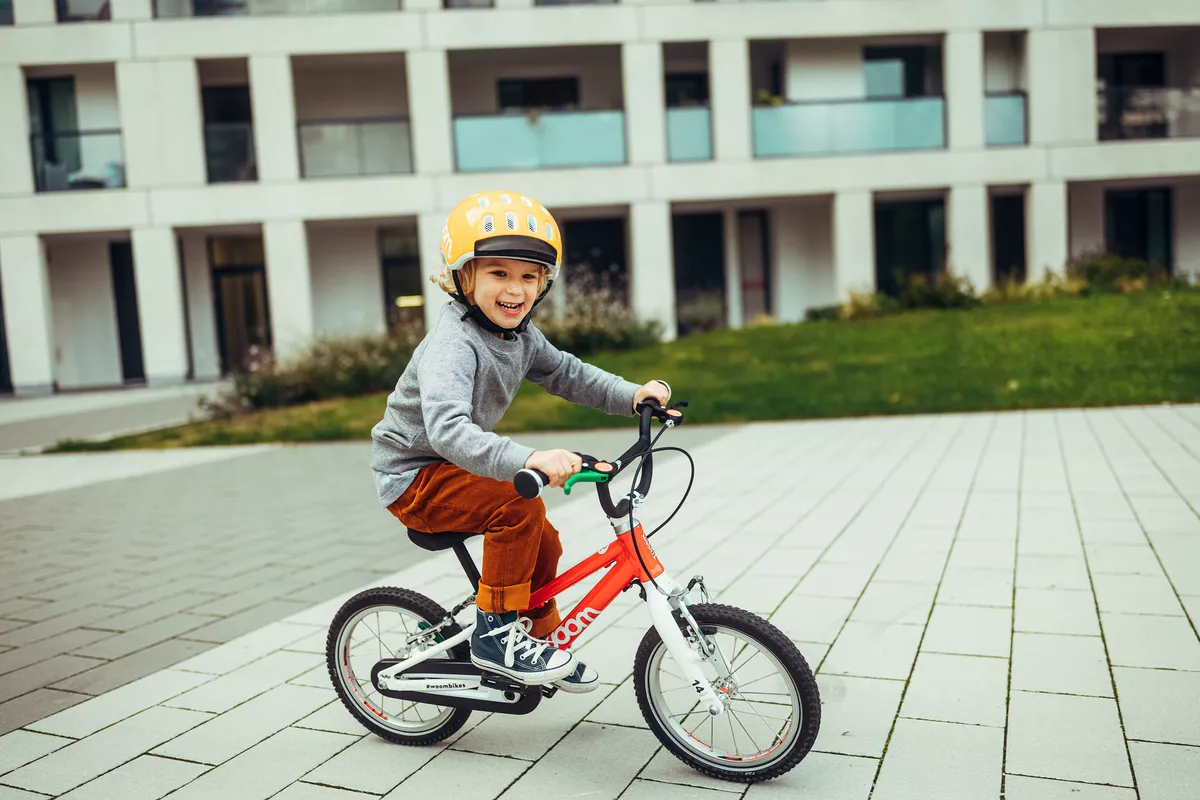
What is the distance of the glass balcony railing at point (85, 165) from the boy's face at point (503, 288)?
20379 millimetres

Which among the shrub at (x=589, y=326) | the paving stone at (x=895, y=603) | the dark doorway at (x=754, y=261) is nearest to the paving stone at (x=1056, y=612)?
the paving stone at (x=895, y=603)

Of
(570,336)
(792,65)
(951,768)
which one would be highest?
(792,65)

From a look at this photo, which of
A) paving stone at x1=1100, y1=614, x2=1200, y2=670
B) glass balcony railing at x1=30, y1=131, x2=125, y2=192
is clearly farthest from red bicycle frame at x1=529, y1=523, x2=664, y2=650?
glass balcony railing at x1=30, y1=131, x2=125, y2=192

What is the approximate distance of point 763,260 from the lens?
24.2 meters

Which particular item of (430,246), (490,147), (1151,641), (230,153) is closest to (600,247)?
(490,147)

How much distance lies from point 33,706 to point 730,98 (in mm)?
19574

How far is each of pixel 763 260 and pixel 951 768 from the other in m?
22.0

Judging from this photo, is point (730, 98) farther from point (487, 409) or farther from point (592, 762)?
point (592, 762)

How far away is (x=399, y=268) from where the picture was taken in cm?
2356

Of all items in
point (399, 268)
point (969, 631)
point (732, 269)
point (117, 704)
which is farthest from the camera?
point (732, 269)

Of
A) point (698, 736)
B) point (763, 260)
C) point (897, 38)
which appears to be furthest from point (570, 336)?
point (698, 736)

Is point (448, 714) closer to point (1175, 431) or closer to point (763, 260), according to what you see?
point (1175, 431)

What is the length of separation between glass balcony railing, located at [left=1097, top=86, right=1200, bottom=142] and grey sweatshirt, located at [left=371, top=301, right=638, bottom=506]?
74.5 feet

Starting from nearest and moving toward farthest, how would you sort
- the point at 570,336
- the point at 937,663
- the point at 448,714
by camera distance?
the point at 448,714 → the point at 937,663 → the point at 570,336
